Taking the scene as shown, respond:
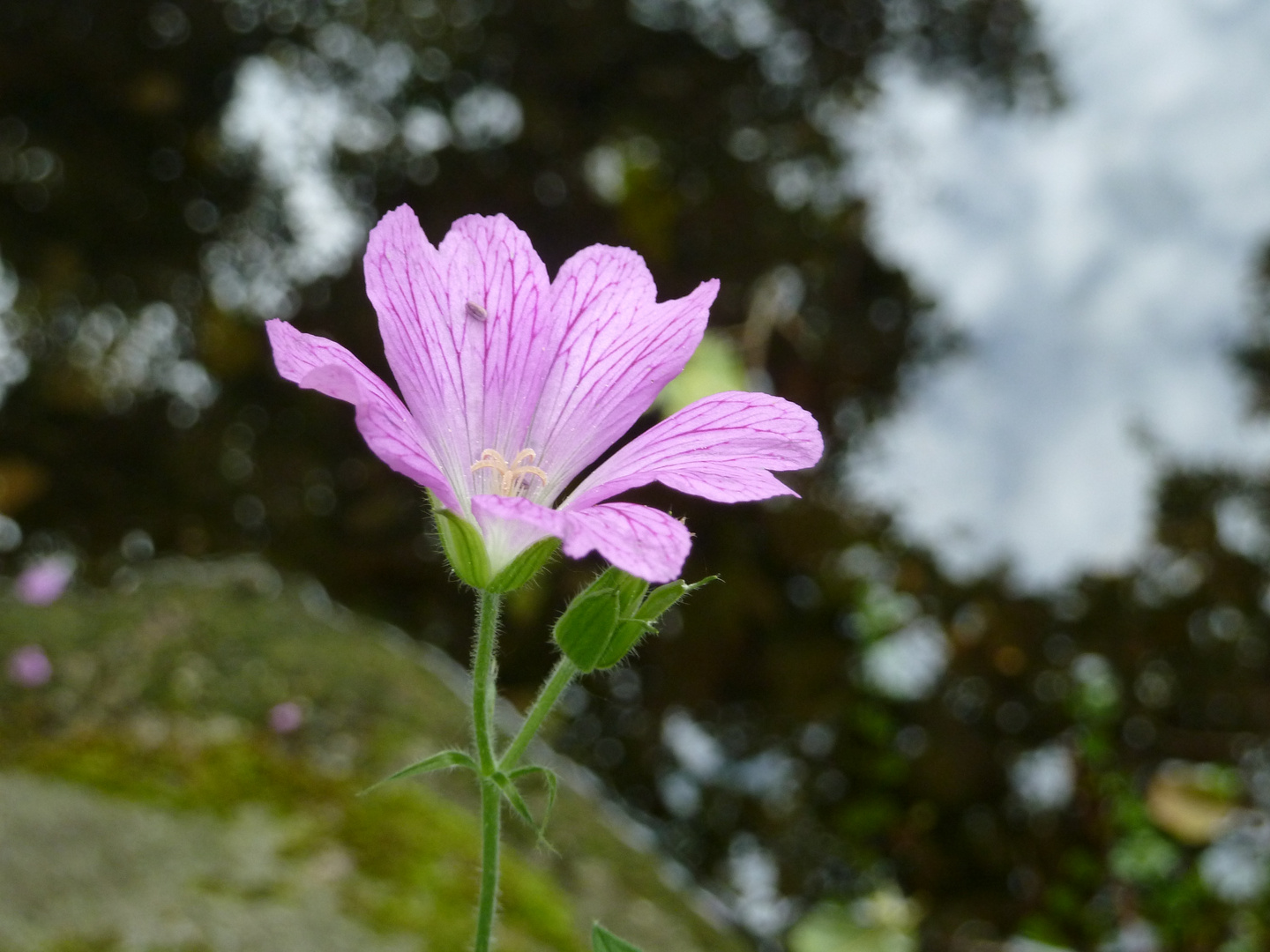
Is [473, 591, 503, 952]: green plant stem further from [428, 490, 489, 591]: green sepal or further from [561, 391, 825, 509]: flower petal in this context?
[561, 391, 825, 509]: flower petal

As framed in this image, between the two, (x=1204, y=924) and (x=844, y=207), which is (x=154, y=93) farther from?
(x=1204, y=924)

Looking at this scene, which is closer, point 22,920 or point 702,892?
point 22,920

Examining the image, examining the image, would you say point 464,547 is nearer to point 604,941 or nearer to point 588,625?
point 588,625

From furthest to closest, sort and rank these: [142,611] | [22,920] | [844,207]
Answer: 1. [844,207]
2. [142,611]
3. [22,920]

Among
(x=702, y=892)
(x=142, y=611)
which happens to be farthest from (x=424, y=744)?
(x=142, y=611)

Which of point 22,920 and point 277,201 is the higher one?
point 277,201

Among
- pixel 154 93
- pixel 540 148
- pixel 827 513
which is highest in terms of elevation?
pixel 540 148

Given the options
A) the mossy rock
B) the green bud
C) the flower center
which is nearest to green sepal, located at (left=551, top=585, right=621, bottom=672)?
the green bud
